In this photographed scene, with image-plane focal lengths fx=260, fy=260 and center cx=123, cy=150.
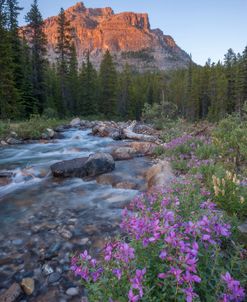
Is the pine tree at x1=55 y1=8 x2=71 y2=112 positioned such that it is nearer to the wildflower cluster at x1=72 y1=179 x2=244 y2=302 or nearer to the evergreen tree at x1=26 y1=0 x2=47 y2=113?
the evergreen tree at x1=26 y1=0 x2=47 y2=113

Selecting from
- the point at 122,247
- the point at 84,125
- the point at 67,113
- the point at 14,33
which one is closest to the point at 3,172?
the point at 122,247

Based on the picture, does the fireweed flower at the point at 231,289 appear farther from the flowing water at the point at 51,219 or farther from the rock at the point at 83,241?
the rock at the point at 83,241

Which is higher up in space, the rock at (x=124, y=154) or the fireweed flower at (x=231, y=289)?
the fireweed flower at (x=231, y=289)

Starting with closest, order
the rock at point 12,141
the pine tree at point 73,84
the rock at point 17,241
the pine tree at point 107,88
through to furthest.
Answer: the rock at point 17,241 → the rock at point 12,141 → the pine tree at point 73,84 → the pine tree at point 107,88

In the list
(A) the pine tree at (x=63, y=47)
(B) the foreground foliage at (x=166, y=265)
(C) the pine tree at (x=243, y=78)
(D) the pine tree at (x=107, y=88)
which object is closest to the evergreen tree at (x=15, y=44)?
(A) the pine tree at (x=63, y=47)

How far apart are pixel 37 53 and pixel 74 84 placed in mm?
12329

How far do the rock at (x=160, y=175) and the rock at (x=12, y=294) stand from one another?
13.7 ft

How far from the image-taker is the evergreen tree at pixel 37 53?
101ft

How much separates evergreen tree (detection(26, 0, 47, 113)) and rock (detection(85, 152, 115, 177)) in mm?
23341

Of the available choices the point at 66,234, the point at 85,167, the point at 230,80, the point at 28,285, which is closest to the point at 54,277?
the point at 28,285

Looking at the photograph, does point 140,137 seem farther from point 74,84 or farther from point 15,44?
point 74,84

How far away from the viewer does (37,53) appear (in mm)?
31156

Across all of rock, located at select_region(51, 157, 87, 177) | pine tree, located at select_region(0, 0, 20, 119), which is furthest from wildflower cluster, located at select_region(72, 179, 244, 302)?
pine tree, located at select_region(0, 0, 20, 119)

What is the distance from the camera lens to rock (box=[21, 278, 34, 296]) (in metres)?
3.56
